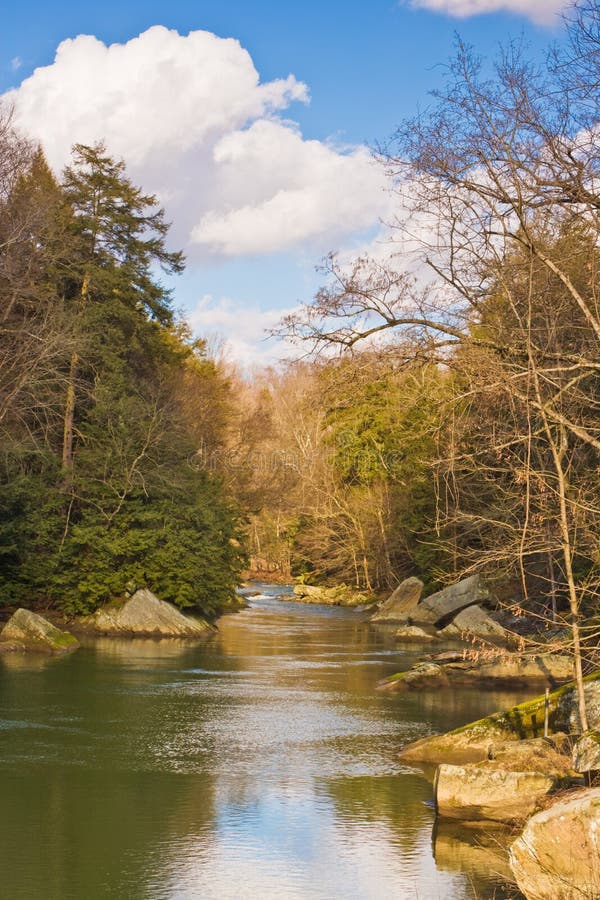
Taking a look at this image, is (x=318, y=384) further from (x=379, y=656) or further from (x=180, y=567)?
(x=180, y=567)

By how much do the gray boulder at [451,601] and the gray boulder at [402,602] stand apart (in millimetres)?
1280

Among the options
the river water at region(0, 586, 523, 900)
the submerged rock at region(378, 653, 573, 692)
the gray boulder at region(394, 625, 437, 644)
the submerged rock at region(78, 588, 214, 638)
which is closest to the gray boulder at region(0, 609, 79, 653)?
the river water at region(0, 586, 523, 900)

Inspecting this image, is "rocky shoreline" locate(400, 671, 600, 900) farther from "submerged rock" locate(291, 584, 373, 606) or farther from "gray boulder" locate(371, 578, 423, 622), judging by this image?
"submerged rock" locate(291, 584, 373, 606)

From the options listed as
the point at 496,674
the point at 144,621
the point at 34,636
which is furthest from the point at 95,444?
the point at 496,674

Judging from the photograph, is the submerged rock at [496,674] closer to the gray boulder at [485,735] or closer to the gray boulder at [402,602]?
the gray boulder at [485,735]

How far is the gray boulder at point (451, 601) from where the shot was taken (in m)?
32.3

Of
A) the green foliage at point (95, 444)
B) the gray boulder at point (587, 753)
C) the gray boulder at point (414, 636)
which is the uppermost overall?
the green foliage at point (95, 444)

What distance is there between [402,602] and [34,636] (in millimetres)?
15642

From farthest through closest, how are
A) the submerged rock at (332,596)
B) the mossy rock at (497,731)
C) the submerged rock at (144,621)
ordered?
the submerged rock at (332,596), the submerged rock at (144,621), the mossy rock at (497,731)

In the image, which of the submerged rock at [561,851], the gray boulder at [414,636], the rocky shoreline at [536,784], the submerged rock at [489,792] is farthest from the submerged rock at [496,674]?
the submerged rock at [561,851]

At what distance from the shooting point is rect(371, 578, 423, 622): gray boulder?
34.9m

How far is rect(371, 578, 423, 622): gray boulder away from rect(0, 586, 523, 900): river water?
542 inches

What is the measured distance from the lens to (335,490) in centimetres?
4478

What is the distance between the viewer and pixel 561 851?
7.52m
